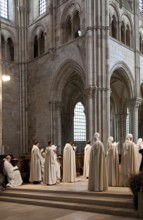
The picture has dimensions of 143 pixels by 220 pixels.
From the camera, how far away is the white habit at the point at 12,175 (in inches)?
595

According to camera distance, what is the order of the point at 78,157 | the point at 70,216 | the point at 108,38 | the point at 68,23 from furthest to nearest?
the point at 68,23
the point at 108,38
the point at 78,157
the point at 70,216

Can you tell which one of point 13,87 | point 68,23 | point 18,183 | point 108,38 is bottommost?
point 18,183

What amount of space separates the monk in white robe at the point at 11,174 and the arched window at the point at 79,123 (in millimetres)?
20161

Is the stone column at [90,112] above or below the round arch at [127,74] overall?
below

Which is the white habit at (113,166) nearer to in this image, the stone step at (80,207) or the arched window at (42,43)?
the stone step at (80,207)

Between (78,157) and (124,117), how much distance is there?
48.8 feet

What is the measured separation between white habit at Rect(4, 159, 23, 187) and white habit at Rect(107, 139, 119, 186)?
4.35m

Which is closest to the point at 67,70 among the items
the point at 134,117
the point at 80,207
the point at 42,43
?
the point at 42,43

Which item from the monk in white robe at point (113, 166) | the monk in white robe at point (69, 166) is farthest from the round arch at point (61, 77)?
the monk in white robe at point (113, 166)

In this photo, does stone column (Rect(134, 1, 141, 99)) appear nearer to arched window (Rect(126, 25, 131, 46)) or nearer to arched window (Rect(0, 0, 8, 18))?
arched window (Rect(126, 25, 131, 46))

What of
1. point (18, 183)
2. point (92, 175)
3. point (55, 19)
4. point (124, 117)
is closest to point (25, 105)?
point (55, 19)

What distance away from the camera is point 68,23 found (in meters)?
27.5

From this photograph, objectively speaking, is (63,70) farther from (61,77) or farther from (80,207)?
(80,207)

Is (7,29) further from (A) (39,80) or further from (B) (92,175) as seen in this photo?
(B) (92,175)
